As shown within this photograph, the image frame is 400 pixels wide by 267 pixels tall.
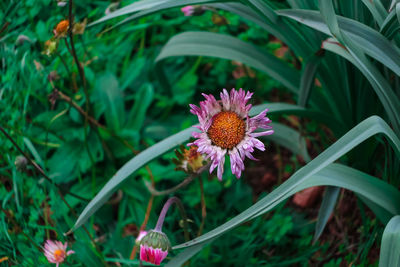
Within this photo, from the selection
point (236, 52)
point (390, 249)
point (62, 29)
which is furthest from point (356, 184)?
point (62, 29)

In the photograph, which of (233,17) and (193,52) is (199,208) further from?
(233,17)

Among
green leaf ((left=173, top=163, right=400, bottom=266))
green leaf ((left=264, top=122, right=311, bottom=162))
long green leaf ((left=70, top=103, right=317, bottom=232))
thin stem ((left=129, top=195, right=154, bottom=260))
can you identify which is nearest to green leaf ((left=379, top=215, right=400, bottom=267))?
green leaf ((left=173, top=163, right=400, bottom=266))

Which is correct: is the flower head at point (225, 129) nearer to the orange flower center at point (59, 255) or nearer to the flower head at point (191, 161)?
the flower head at point (191, 161)

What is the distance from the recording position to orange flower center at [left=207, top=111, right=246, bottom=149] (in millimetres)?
990

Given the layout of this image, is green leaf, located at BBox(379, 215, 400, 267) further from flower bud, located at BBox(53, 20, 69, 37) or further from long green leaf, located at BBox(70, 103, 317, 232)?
flower bud, located at BBox(53, 20, 69, 37)

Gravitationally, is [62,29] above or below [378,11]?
below

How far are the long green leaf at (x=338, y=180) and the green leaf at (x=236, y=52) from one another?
45 centimetres

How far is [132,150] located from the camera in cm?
146

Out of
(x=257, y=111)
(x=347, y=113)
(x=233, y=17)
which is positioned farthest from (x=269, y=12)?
(x=233, y=17)

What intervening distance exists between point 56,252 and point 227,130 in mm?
578

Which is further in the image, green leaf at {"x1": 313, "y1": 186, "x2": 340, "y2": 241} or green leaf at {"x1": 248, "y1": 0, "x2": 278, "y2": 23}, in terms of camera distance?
green leaf at {"x1": 313, "y1": 186, "x2": 340, "y2": 241}

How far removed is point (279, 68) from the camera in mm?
1453

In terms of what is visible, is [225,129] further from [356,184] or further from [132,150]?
[132,150]

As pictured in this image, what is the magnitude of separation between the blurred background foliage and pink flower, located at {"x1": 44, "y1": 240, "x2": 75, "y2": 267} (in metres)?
0.04
